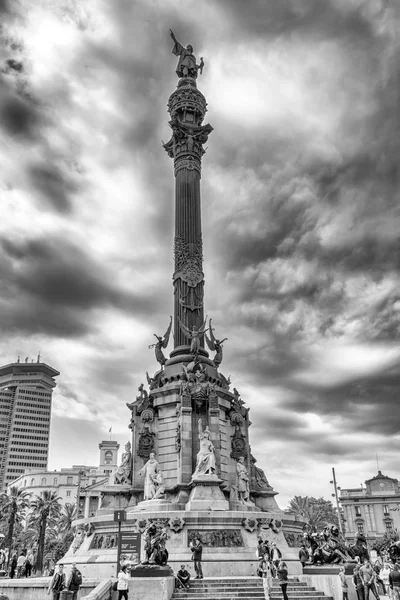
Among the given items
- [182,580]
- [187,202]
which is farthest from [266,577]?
[187,202]

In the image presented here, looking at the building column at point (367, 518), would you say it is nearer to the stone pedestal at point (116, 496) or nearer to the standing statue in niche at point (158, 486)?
the stone pedestal at point (116, 496)

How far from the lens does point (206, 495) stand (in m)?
32.6

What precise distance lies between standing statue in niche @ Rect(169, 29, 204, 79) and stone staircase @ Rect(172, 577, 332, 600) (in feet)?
141

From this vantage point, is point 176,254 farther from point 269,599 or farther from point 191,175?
point 269,599

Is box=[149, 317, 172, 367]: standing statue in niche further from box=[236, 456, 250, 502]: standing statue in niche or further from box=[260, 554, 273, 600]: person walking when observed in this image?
box=[260, 554, 273, 600]: person walking

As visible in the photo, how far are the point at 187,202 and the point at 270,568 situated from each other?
3023 cm

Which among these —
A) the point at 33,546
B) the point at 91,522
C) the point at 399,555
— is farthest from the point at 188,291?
the point at 33,546

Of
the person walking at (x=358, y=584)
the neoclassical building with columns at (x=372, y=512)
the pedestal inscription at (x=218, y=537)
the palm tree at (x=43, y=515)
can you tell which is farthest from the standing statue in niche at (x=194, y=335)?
the neoclassical building with columns at (x=372, y=512)

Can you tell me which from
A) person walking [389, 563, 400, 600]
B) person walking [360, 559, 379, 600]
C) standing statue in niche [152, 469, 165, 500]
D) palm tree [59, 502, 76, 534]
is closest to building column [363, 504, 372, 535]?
palm tree [59, 502, 76, 534]

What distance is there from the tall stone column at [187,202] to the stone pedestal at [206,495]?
1066 centimetres

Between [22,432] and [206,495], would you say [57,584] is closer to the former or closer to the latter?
[206,495]

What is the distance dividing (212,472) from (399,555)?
500 inches

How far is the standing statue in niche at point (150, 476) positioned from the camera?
33438 millimetres

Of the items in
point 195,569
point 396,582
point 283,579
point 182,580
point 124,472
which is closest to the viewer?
point 396,582
